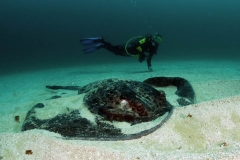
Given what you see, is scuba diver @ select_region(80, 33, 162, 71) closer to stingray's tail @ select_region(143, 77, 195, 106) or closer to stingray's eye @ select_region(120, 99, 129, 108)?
stingray's tail @ select_region(143, 77, 195, 106)

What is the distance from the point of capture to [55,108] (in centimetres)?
372

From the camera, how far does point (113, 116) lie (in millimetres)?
2994

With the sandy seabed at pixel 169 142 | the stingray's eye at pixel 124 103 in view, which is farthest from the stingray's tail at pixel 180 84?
the stingray's eye at pixel 124 103

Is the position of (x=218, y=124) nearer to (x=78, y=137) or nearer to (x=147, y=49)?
(x=78, y=137)

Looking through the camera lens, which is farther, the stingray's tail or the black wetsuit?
the black wetsuit

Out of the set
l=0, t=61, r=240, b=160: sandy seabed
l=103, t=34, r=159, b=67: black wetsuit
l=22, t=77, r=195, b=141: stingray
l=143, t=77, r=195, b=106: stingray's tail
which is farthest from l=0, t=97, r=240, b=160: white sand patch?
l=103, t=34, r=159, b=67: black wetsuit

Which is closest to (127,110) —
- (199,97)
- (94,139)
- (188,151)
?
(94,139)

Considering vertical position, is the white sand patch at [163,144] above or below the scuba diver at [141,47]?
below

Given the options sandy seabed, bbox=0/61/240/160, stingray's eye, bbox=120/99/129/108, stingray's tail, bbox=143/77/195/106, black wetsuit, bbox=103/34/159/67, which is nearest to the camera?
sandy seabed, bbox=0/61/240/160

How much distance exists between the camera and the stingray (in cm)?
262

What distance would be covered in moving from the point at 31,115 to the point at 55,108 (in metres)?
0.43

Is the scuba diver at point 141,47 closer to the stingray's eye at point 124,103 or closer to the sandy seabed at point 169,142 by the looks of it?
the sandy seabed at point 169,142

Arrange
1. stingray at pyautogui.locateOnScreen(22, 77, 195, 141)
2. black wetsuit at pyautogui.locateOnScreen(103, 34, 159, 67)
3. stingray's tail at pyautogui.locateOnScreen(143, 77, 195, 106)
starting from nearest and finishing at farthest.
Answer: stingray at pyautogui.locateOnScreen(22, 77, 195, 141) < stingray's tail at pyautogui.locateOnScreen(143, 77, 195, 106) < black wetsuit at pyautogui.locateOnScreen(103, 34, 159, 67)

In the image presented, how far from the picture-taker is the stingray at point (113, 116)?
8.61ft
